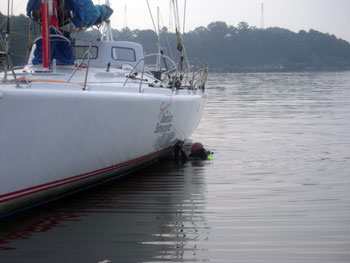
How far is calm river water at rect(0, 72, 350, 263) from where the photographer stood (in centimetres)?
446

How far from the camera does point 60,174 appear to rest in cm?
566

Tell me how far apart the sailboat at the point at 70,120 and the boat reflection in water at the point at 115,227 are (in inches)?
8.1

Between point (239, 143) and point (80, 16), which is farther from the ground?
point (80, 16)

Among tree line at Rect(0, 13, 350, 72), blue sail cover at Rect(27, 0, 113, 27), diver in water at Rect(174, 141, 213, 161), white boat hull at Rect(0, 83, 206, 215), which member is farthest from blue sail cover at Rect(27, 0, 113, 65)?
tree line at Rect(0, 13, 350, 72)

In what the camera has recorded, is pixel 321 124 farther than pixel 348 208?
Yes

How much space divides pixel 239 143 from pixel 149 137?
10.5 ft

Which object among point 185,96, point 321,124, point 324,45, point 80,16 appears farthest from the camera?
point 324,45

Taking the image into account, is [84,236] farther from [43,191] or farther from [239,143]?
[239,143]

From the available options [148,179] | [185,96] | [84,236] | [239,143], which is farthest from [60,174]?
[239,143]

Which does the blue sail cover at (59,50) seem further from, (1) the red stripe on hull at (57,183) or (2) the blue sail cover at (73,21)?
(1) the red stripe on hull at (57,183)

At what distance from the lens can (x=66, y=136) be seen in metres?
5.53

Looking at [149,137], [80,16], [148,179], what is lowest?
[148,179]

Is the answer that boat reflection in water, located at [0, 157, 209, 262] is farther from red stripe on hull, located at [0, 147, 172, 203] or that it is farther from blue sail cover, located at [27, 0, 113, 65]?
blue sail cover, located at [27, 0, 113, 65]

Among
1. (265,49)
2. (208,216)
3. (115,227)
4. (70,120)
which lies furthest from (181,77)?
(265,49)
